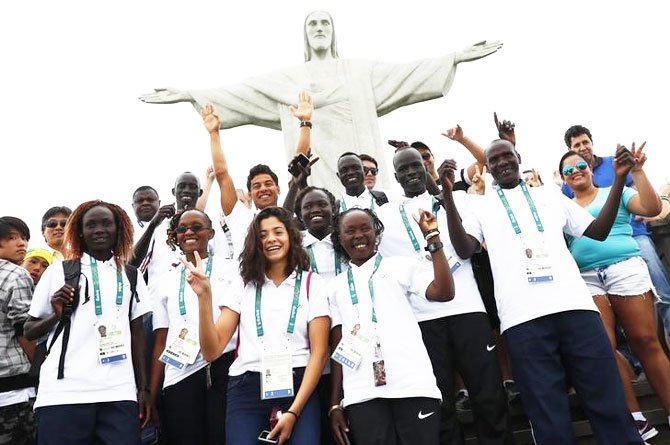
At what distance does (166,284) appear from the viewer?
12.3 feet

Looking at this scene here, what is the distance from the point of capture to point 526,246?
349cm

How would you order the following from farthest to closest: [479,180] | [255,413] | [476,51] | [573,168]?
[476,51] → [479,180] → [573,168] → [255,413]

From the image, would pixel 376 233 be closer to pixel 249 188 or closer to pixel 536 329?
pixel 536 329

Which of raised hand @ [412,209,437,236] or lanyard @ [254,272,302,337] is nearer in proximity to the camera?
lanyard @ [254,272,302,337]

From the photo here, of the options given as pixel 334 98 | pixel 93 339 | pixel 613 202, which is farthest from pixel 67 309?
pixel 334 98

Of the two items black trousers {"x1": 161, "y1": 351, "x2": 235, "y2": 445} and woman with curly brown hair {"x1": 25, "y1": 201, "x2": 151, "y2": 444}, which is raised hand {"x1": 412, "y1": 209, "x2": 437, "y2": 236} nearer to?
black trousers {"x1": 161, "y1": 351, "x2": 235, "y2": 445}

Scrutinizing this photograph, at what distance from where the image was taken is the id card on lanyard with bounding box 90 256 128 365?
3199 mm

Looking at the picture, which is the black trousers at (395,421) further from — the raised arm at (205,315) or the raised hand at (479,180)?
the raised hand at (479,180)

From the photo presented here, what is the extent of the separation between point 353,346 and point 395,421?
1.41ft

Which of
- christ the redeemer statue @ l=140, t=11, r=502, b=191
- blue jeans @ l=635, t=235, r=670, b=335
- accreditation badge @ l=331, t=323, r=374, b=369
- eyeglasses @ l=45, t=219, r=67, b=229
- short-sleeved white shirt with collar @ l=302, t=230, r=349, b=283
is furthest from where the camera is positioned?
christ the redeemer statue @ l=140, t=11, r=502, b=191

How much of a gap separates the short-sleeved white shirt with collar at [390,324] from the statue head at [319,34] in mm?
6133

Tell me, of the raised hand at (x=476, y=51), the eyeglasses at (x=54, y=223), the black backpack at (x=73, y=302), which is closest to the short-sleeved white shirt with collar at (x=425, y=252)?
the black backpack at (x=73, y=302)

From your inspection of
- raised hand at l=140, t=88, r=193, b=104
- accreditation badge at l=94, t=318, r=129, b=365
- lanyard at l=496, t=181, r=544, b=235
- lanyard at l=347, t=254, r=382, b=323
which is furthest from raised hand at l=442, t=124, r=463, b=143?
raised hand at l=140, t=88, r=193, b=104

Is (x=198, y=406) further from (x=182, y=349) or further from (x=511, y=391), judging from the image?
(x=511, y=391)
